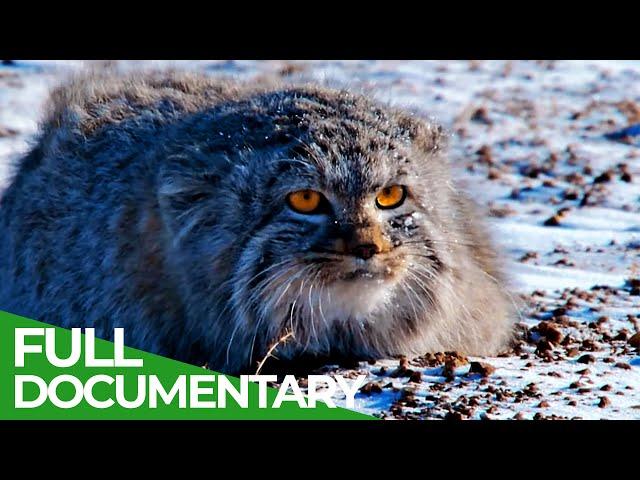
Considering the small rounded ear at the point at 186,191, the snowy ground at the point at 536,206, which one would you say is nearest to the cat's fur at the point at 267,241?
the small rounded ear at the point at 186,191

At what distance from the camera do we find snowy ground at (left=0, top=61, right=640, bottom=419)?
5.50 meters

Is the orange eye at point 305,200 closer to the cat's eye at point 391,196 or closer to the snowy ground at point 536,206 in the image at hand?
the cat's eye at point 391,196

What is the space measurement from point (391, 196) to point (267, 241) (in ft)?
2.10

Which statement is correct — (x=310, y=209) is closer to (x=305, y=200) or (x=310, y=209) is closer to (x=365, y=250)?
(x=305, y=200)

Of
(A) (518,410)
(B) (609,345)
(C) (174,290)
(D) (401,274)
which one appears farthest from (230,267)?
(B) (609,345)

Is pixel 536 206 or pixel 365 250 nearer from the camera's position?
pixel 365 250

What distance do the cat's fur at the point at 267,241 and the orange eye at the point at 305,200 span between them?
37 mm

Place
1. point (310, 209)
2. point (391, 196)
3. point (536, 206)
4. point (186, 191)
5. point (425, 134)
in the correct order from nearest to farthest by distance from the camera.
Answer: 1. point (310, 209)
2. point (391, 196)
3. point (186, 191)
4. point (425, 134)
5. point (536, 206)

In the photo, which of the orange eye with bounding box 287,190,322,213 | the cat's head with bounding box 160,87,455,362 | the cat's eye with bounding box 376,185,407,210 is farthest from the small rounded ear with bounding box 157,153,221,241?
the cat's eye with bounding box 376,185,407,210

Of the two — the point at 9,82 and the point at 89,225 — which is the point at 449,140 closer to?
the point at 89,225

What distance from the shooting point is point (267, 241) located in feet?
18.7

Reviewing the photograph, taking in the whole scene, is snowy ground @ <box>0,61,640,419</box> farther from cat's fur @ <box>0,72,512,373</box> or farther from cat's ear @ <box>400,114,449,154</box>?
cat's ear @ <box>400,114,449,154</box>

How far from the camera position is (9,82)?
475 inches

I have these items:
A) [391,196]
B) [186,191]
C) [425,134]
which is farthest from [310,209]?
[425,134]
